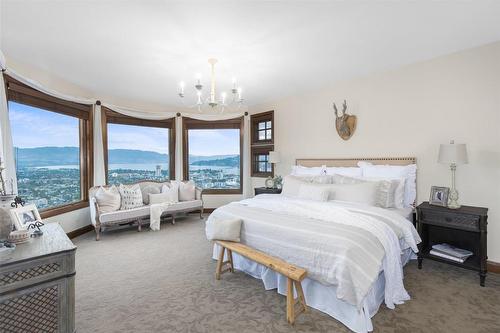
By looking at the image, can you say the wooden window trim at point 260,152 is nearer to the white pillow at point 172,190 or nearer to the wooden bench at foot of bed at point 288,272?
the white pillow at point 172,190

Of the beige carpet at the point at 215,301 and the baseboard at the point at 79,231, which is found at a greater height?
the baseboard at the point at 79,231

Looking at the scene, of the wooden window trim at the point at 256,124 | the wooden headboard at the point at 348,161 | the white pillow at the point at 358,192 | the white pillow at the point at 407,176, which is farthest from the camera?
the wooden window trim at the point at 256,124

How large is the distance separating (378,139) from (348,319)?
279 centimetres

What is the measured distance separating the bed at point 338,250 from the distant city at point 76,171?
10.5 ft

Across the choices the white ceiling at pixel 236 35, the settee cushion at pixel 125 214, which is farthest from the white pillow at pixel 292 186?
the settee cushion at pixel 125 214

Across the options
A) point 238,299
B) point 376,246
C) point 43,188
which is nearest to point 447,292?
point 376,246

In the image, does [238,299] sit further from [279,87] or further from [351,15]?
[279,87]

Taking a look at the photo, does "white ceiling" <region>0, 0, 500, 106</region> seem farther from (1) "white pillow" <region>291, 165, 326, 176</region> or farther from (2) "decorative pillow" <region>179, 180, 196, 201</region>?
(2) "decorative pillow" <region>179, 180, 196, 201</region>

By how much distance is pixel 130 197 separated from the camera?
459 centimetres

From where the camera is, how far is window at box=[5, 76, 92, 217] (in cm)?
353

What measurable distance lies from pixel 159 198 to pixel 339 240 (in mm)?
3948

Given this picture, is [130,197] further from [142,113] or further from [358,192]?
[358,192]

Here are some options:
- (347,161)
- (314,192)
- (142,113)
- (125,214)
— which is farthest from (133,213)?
(347,161)

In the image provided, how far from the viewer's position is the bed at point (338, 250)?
1.85m
